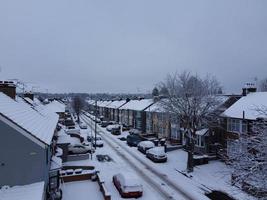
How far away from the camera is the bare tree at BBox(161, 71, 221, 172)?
90.5ft

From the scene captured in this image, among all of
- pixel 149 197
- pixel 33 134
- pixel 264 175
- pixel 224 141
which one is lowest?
pixel 149 197

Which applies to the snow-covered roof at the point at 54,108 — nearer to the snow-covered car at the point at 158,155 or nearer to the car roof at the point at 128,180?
the snow-covered car at the point at 158,155

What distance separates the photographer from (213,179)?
2438cm

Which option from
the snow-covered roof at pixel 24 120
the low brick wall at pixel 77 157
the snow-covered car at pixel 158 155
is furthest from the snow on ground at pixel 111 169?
the snow-covered roof at pixel 24 120

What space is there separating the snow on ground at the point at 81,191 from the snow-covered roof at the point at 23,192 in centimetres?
727

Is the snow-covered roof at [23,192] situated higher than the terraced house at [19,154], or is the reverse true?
the terraced house at [19,154]

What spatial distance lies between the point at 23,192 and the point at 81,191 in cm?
965

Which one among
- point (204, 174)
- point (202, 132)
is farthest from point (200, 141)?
point (204, 174)

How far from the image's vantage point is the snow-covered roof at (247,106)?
27781 mm

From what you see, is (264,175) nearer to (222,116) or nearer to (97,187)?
(97,187)

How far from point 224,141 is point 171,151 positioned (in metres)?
8.26

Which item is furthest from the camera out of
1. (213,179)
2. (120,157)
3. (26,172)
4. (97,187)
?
(120,157)

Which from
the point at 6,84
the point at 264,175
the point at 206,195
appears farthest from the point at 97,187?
the point at 264,175

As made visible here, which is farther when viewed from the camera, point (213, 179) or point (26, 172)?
point (213, 179)
